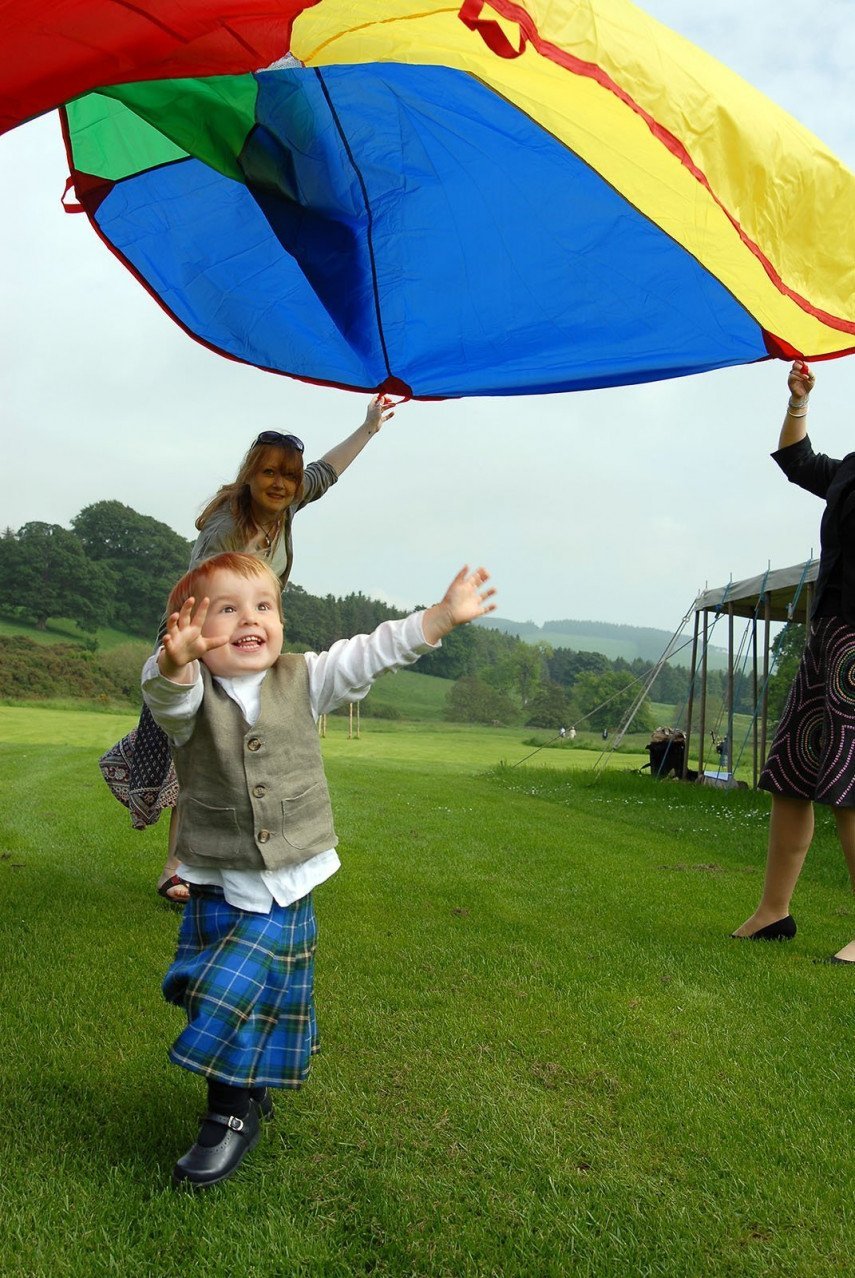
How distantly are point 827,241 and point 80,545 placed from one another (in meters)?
36.2

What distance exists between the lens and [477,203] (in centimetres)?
364

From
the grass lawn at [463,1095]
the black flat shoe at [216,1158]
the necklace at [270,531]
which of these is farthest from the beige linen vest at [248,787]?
the necklace at [270,531]

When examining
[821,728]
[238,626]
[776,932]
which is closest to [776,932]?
[776,932]

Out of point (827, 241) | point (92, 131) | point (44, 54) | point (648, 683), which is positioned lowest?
point (648, 683)

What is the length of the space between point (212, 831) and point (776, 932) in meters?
2.55

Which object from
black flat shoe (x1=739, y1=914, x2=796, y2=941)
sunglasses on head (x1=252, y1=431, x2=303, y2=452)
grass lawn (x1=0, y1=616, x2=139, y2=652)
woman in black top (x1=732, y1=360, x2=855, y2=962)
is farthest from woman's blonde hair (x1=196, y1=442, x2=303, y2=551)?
grass lawn (x1=0, y1=616, x2=139, y2=652)

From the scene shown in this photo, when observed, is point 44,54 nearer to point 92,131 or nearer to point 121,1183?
point 92,131

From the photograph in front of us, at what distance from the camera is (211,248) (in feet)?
13.5

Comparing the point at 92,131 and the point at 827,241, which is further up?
the point at 92,131

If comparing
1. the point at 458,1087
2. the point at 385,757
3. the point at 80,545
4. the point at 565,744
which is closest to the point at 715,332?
the point at 458,1087

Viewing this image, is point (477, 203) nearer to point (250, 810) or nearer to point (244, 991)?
point (250, 810)

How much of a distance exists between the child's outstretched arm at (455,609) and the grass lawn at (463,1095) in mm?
1053

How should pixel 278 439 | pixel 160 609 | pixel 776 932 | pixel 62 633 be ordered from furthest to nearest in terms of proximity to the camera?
pixel 62 633 < pixel 160 609 < pixel 776 932 < pixel 278 439

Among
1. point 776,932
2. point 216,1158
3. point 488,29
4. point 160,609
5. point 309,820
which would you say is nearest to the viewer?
point 216,1158
